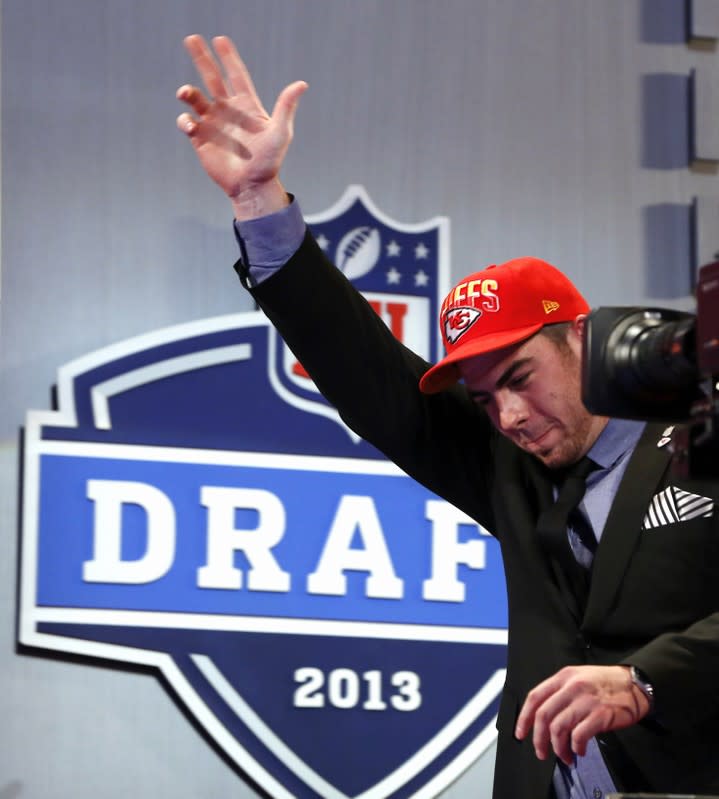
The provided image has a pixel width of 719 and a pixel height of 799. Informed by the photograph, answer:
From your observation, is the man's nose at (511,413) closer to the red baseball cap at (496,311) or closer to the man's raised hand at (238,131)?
the red baseball cap at (496,311)

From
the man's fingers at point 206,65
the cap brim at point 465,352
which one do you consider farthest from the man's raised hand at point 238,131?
the cap brim at point 465,352

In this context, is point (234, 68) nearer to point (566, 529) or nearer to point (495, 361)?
point (495, 361)

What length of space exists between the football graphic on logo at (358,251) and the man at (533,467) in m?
0.90

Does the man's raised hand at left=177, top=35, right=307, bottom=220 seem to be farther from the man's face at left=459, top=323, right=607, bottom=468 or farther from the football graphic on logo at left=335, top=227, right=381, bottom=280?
the football graphic on logo at left=335, top=227, right=381, bottom=280

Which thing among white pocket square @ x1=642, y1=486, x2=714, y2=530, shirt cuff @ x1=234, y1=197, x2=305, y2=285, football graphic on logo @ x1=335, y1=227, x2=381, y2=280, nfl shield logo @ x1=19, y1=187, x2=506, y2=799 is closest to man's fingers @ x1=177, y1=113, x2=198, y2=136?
shirt cuff @ x1=234, y1=197, x2=305, y2=285

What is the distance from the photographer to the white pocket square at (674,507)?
4.29 feet

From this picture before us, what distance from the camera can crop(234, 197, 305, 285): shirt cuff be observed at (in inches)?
52.6

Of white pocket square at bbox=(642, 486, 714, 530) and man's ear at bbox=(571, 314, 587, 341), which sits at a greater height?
man's ear at bbox=(571, 314, 587, 341)

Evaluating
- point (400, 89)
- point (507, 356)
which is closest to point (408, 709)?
point (507, 356)

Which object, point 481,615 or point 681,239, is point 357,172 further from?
point 481,615

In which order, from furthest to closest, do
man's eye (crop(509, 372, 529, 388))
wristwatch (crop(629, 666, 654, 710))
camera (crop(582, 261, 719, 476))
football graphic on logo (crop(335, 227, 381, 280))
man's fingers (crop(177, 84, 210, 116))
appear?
football graphic on logo (crop(335, 227, 381, 280)) → man's eye (crop(509, 372, 529, 388)) → man's fingers (crop(177, 84, 210, 116)) → wristwatch (crop(629, 666, 654, 710)) → camera (crop(582, 261, 719, 476))

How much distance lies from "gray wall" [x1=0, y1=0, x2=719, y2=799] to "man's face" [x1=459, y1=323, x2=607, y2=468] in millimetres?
1001

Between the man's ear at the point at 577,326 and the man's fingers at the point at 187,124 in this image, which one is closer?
the man's fingers at the point at 187,124

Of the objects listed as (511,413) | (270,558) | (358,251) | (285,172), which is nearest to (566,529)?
(511,413)
